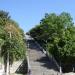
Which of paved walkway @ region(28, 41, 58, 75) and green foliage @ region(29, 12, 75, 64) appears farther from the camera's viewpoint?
green foliage @ region(29, 12, 75, 64)

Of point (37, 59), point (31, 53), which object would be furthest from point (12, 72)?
point (31, 53)

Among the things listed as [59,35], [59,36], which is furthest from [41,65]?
[59,35]

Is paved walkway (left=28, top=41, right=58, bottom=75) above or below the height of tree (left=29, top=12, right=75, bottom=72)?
below

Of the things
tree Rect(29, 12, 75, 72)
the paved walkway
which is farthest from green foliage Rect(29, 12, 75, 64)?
the paved walkway

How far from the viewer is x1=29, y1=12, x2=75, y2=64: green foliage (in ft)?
170

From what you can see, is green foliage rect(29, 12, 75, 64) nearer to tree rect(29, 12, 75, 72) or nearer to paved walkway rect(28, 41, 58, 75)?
tree rect(29, 12, 75, 72)

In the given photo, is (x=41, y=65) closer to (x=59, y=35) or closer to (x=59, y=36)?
(x=59, y=36)

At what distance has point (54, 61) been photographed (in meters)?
52.5

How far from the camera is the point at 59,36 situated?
57.2 metres

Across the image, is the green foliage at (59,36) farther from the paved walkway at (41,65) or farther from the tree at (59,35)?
→ the paved walkway at (41,65)

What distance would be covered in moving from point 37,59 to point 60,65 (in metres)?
4.22

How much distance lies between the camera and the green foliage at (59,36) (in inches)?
2036

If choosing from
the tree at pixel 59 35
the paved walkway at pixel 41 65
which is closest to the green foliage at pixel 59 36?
the tree at pixel 59 35

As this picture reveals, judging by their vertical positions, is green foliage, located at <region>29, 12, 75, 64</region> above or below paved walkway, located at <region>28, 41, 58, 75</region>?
above
